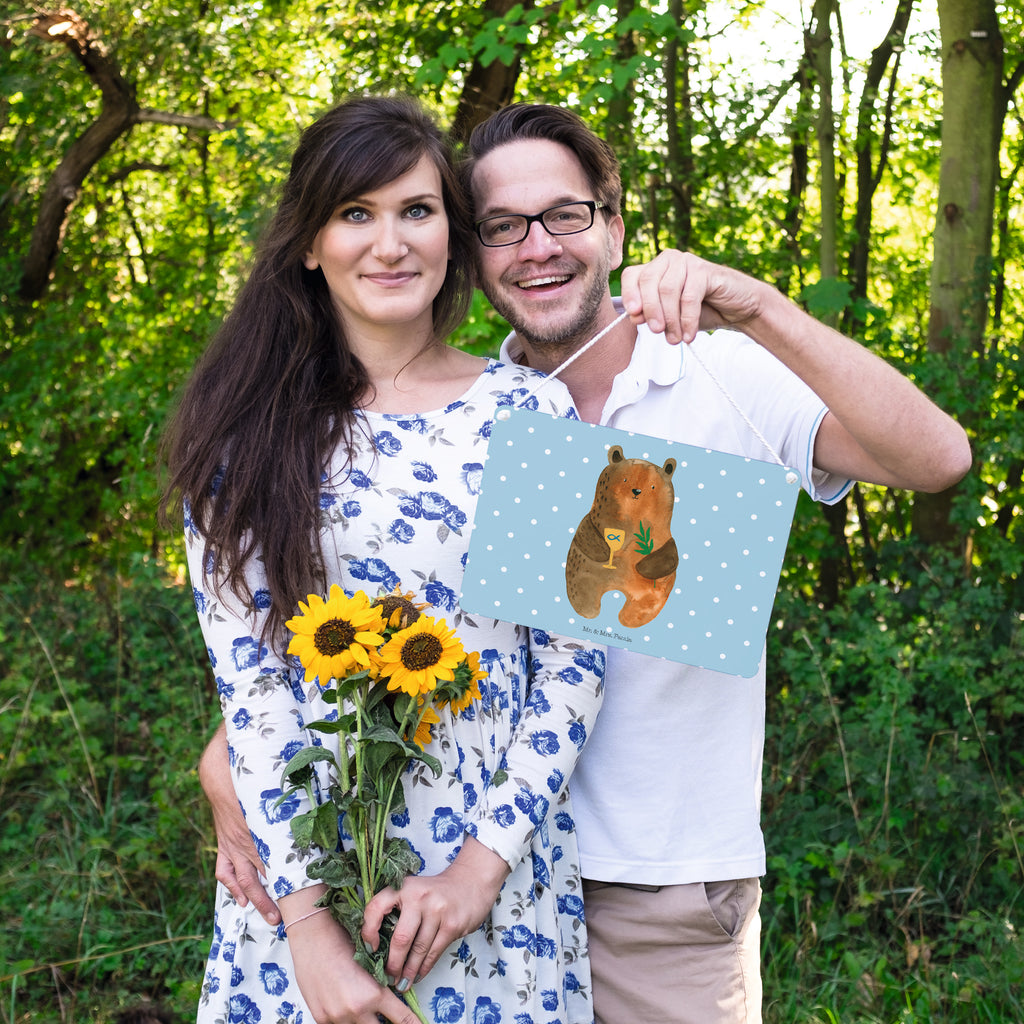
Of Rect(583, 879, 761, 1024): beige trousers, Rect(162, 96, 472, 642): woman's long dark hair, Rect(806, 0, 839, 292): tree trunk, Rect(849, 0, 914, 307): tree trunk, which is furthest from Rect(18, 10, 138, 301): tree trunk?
Rect(583, 879, 761, 1024): beige trousers

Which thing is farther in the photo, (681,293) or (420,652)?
(681,293)

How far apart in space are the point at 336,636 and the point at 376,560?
0.32 meters

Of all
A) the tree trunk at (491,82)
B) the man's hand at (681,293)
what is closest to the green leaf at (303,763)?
the man's hand at (681,293)

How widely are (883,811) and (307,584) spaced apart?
2253 millimetres

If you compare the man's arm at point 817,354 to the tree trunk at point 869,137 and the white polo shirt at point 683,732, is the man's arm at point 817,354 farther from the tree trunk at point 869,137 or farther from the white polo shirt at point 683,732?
the tree trunk at point 869,137

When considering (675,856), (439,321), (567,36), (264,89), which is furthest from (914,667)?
(264,89)

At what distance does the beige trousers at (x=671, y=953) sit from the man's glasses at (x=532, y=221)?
129 centimetres

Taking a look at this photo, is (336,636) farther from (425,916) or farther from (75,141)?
(75,141)

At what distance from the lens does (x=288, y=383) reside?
1.93 meters

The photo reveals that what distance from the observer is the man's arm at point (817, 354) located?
1.62 meters

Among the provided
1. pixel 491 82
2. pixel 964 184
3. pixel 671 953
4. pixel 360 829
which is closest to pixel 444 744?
pixel 360 829

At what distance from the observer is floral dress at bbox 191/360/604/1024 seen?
1.70 meters

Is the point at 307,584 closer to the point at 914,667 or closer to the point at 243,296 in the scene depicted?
the point at 243,296

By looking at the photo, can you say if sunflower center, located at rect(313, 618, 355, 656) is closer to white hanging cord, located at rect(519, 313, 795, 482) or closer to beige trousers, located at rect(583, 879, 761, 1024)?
white hanging cord, located at rect(519, 313, 795, 482)
